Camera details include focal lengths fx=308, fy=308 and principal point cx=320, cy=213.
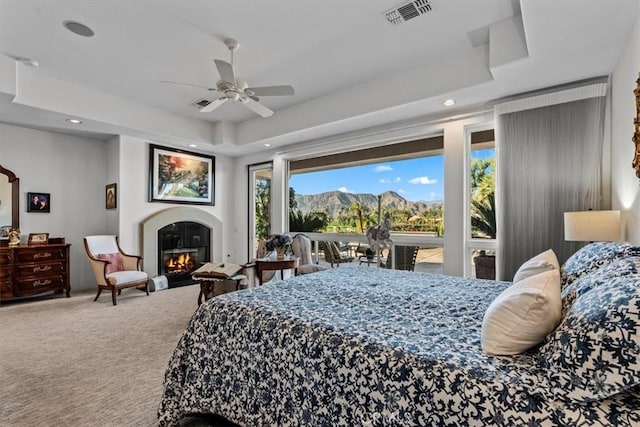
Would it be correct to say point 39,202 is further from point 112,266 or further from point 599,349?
point 599,349

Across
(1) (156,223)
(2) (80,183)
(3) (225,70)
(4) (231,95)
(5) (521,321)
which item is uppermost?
(3) (225,70)

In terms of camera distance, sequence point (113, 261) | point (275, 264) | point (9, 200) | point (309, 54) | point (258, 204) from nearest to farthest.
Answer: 1. point (309, 54)
2. point (275, 264)
3. point (9, 200)
4. point (113, 261)
5. point (258, 204)

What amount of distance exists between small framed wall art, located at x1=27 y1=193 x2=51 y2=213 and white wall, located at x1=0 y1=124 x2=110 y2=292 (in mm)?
57

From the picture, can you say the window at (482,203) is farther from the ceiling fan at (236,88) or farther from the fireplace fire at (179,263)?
→ the fireplace fire at (179,263)

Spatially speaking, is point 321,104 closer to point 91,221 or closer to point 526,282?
point 526,282

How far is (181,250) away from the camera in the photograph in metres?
5.80

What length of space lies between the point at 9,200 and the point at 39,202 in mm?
329

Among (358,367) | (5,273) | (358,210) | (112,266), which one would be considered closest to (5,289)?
(5,273)

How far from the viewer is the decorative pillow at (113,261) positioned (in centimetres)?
457

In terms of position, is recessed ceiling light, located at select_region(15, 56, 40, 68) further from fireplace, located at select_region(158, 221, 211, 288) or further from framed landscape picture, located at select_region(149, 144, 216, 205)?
fireplace, located at select_region(158, 221, 211, 288)

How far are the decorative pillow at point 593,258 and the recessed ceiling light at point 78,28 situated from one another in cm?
416

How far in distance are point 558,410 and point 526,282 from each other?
1.84 ft

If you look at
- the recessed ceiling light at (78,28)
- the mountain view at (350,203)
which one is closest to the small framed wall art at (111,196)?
the recessed ceiling light at (78,28)

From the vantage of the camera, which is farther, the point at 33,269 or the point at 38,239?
the point at 38,239
